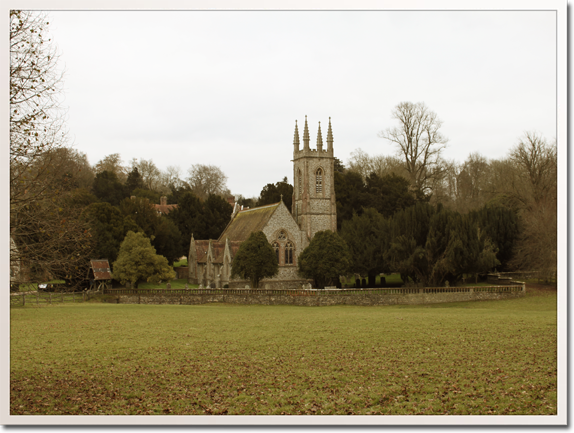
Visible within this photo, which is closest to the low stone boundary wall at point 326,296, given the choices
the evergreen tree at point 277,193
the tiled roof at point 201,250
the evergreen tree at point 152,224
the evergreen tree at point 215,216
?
the evergreen tree at point 152,224

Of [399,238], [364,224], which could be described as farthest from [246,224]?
[399,238]

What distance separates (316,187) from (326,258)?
404 inches

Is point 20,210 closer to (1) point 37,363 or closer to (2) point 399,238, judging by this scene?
(1) point 37,363

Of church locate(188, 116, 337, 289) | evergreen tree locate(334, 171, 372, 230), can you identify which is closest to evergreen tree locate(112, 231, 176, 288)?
church locate(188, 116, 337, 289)

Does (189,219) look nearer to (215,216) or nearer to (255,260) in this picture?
(215,216)

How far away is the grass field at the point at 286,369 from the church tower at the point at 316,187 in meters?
28.2

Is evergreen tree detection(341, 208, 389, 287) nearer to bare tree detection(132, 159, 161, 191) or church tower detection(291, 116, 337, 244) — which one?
church tower detection(291, 116, 337, 244)

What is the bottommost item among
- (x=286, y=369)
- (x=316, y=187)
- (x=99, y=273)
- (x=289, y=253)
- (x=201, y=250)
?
(x=286, y=369)

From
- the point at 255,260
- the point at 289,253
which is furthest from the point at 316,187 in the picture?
the point at 255,260

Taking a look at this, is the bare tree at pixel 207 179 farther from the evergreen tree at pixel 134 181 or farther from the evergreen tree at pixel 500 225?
the evergreen tree at pixel 500 225

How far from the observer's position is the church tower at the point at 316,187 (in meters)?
46.2

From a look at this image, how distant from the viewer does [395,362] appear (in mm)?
11500

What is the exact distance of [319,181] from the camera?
155 ft

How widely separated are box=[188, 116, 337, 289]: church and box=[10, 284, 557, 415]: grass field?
966 inches
